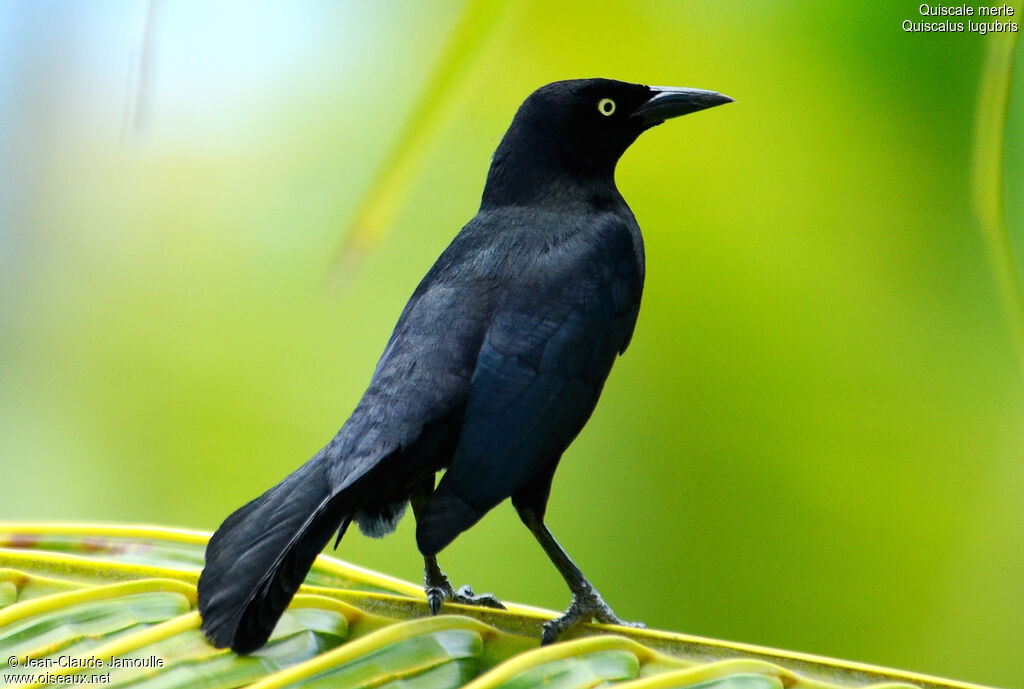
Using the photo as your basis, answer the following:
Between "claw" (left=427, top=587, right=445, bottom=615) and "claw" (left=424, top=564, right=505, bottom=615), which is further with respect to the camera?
"claw" (left=424, top=564, right=505, bottom=615)

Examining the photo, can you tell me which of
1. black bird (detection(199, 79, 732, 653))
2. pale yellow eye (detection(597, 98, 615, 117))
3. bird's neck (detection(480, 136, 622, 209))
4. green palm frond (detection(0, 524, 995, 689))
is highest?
pale yellow eye (detection(597, 98, 615, 117))

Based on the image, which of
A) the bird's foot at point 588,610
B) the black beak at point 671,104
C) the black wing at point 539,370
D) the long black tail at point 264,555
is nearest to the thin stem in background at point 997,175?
the black beak at point 671,104

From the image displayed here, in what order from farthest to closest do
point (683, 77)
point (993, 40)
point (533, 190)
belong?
1. point (683, 77)
2. point (993, 40)
3. point (533, 190)

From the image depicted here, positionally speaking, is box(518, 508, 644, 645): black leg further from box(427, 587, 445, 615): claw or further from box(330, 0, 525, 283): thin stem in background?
box(330, 0, 525, 283): thin stem in background

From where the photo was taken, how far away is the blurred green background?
2441 mm

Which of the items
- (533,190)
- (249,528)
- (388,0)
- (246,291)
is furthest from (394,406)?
(388,0)

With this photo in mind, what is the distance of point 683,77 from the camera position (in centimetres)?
270

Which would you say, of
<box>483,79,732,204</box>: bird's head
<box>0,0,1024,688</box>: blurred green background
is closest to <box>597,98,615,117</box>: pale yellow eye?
<box>483,79,732,204</box>: bird's head

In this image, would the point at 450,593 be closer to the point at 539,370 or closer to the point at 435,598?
the point at 435,598

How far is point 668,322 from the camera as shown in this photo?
101 inches

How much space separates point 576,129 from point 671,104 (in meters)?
0.18

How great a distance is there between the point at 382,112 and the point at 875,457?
1.68m

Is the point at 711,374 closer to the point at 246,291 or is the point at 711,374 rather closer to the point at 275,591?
the point at 246,291

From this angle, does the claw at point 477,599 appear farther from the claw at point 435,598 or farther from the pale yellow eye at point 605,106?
the pale yellow eye at point 605,106
